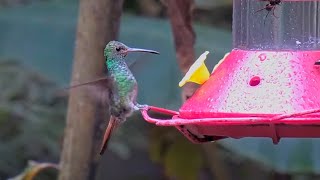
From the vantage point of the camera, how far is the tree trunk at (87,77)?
12.5ft

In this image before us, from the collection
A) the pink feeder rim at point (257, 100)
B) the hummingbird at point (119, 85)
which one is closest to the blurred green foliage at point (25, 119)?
the hummingbird at point (119, 85)

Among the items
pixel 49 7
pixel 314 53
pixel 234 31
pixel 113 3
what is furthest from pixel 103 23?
pixel 49 7

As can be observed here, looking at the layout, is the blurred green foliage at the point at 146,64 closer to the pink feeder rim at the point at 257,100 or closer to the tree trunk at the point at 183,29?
the tree trunk at the point at 183,29

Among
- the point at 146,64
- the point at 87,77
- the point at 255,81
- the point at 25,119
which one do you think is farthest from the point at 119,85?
the point at 25,119

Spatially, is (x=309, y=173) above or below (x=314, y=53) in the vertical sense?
below

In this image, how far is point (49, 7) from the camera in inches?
293

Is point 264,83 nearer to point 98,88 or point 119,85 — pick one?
point 119,85

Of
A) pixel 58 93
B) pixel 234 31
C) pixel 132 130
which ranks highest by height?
pixel 234 31

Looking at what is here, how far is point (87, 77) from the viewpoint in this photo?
380 centimetres

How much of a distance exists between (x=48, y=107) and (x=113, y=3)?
2.42 metres

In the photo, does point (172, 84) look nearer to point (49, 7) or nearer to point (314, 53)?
point (49, 7)

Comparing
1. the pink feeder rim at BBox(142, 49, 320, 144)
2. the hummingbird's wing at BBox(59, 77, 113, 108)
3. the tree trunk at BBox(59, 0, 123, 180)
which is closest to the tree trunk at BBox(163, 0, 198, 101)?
the tree trunk at BBox(59, 0, 123, 180)

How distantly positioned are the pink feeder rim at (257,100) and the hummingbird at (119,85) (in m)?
0.25

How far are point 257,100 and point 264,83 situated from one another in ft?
0.32
